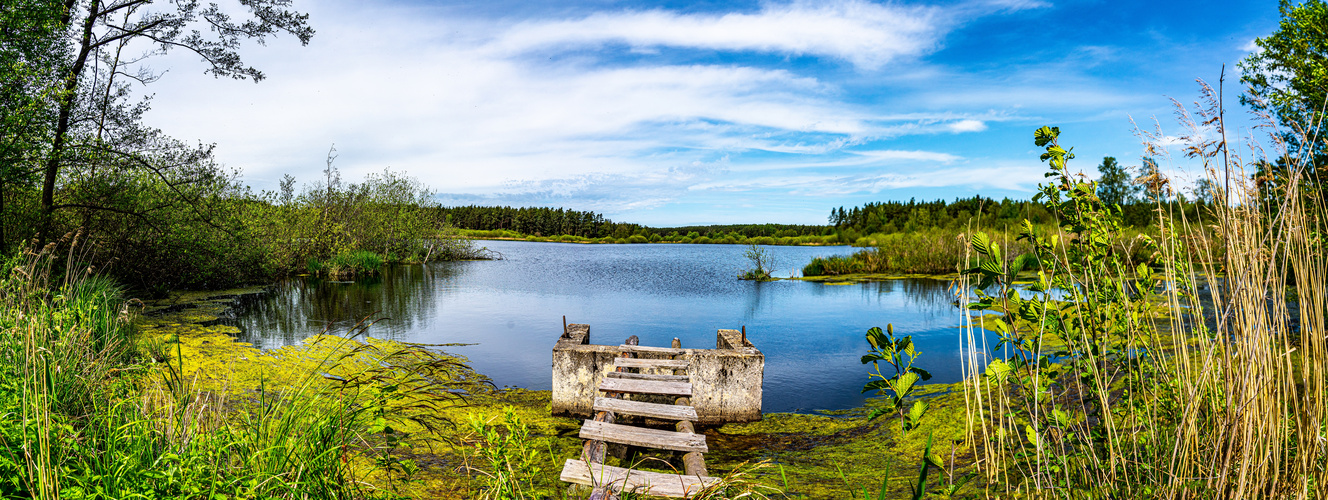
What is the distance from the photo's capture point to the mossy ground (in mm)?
4441

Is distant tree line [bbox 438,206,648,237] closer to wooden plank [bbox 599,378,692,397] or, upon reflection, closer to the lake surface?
the lake surface

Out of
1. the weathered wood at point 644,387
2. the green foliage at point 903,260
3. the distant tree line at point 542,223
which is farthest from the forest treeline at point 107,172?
the distant tree line at point 542,223

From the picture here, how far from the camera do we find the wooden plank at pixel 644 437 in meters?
4.75

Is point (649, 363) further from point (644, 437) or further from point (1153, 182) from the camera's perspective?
point (1153, 182)

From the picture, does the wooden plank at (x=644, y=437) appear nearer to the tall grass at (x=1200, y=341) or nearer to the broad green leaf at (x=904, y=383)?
the tall grass at (x=1200, y=341)

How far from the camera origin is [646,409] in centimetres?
565

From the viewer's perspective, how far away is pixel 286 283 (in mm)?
21219

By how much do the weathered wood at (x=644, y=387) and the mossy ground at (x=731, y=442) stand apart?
0.68 metres

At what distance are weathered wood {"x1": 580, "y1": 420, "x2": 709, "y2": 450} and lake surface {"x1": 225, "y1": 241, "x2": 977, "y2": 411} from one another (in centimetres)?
326

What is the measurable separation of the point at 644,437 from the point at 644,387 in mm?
1295

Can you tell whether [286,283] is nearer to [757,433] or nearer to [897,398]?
[757,433]

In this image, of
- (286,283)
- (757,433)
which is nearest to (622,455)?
(757,433)

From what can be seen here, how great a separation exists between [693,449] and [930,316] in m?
12.4

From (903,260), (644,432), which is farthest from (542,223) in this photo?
(644,432)
